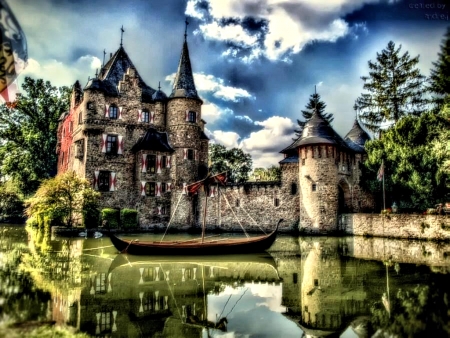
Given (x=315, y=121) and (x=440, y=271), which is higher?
(x=315, y=121)

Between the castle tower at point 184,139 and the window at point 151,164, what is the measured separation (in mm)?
1822

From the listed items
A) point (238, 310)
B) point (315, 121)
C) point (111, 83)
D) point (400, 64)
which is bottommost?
point (238, 310)

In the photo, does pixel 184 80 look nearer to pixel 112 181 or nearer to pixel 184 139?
pixel 184 139

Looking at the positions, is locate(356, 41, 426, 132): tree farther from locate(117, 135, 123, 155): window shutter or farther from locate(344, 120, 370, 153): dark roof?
locate(117, 135, 123, 155): window shutter

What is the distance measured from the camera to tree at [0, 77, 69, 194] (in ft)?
115

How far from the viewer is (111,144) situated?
2777 cm

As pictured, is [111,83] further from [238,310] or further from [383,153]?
[238,310]

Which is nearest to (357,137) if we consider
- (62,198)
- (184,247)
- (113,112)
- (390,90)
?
(390,90)

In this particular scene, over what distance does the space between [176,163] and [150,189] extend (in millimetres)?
3082

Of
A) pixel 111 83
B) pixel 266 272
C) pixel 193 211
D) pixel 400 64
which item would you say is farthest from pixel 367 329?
pixel 400 64

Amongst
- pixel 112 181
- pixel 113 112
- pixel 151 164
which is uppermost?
pixel 113 112

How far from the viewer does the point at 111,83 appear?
29.0 meters

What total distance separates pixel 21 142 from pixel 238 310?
36467 mm

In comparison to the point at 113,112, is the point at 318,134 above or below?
below
